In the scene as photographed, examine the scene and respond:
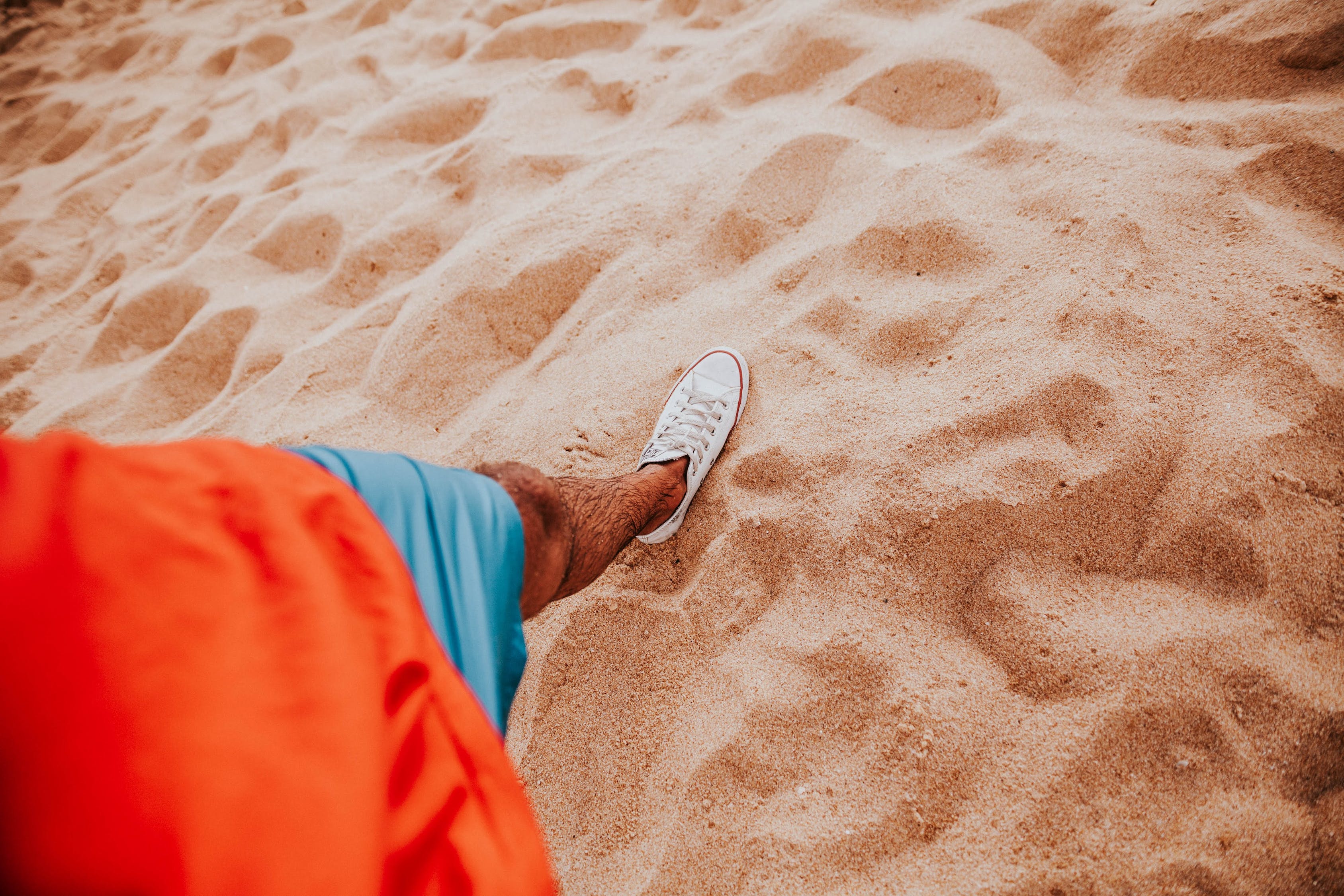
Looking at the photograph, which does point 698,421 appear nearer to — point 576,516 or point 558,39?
point 576,516

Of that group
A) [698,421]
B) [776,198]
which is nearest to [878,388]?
[698,421]

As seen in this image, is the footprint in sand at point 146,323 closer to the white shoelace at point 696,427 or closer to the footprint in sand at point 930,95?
the white shoelace at point 696,427

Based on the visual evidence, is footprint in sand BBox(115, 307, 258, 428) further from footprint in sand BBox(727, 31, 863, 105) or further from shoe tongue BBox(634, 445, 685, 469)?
footprint in sand BBox(727, 31, 863, 105)

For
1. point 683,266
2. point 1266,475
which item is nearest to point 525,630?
point 683,266

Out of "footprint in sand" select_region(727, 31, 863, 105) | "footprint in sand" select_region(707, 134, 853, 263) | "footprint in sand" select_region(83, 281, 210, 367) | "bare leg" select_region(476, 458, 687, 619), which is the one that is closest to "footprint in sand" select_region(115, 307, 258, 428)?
"footprint in sand" select_region(83, 281, 210, 367)

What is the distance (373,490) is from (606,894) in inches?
29.0

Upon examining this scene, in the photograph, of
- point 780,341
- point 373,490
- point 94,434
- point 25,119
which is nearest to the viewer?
point 373,490

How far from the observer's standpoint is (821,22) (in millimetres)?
1831

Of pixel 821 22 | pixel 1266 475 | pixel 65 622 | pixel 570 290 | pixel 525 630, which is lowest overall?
pixel 525 630

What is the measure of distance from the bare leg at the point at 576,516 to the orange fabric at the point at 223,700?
0.27 metres

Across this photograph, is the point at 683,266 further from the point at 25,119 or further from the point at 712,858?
the point at 25,119

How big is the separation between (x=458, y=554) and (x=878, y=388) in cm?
89

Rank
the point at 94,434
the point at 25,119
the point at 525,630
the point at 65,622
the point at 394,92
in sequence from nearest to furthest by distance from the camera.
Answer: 1. the point at 65,622
2. the point at 525,630
3. the point at 94,434
4. the point at 394,92
5. the point at 25,119

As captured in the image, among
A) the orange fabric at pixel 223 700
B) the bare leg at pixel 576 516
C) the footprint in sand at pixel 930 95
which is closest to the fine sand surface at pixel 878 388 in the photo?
the footprint in sand at pixel 930 95
